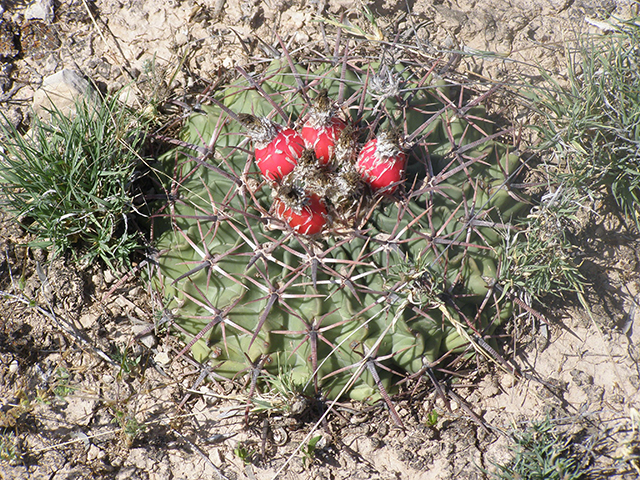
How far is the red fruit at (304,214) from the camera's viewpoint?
223 centimetres

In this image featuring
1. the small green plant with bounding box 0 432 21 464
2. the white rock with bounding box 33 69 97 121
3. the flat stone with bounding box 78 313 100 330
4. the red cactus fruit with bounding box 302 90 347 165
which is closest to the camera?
the red cactus fruit with bounding box 302 90 347 165

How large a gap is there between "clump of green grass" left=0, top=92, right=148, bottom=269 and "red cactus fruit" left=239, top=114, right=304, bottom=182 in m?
0.78

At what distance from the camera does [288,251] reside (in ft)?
7.97

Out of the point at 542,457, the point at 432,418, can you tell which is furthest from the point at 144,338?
the point at 542,457

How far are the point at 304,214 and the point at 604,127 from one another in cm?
190

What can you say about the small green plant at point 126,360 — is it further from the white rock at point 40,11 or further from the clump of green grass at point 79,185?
the white rock at point 40,11

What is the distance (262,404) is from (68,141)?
1.85 m

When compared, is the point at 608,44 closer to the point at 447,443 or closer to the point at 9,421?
the point at 447,443

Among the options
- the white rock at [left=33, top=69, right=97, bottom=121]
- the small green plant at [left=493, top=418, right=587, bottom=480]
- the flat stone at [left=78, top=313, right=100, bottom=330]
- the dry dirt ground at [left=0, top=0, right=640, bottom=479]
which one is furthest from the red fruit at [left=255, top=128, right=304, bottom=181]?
the small green plant at [left=493, top=418, right=587, bottom=480]

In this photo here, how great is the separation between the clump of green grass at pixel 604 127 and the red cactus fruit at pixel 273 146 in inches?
66.1

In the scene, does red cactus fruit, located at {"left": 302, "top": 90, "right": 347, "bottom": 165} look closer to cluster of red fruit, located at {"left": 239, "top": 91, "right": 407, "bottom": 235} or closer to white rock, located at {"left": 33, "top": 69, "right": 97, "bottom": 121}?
cluster of red fruit, located at {"left": 239, "top": 91, "right": 407, "bottom": 235}

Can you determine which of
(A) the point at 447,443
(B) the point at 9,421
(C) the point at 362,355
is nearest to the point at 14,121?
(B) the point at 9,421

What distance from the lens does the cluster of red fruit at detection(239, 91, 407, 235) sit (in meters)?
2.25

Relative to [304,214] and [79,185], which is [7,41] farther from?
[304,214]
